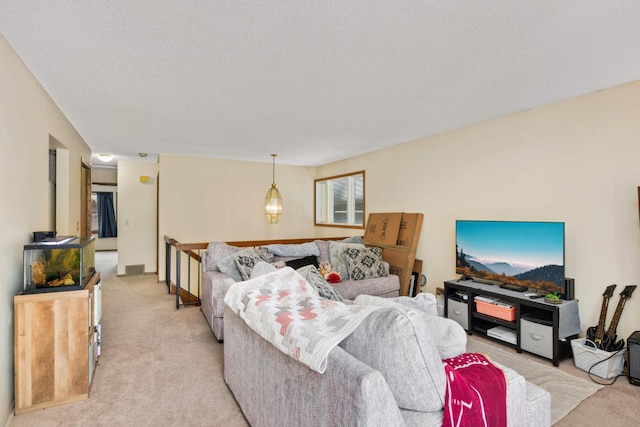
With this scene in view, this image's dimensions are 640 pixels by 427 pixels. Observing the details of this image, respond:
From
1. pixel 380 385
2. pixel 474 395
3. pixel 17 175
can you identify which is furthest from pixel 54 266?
pixel 474 395

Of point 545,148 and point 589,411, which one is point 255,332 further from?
point 545,148

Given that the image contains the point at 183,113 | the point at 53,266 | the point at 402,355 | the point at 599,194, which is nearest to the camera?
the point at 402,355

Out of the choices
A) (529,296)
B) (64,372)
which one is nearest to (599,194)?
(529,296)

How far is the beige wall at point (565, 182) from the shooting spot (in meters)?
2.80

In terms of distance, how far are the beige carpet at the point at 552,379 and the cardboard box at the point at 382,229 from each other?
192 centimetres

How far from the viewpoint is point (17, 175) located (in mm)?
2244

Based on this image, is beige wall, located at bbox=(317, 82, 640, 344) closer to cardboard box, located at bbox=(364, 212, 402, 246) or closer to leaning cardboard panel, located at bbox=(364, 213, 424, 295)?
leaning cardboard panel, located at bbox=(364, 213, 424, 295)

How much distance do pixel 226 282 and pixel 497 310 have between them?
8.63 feet

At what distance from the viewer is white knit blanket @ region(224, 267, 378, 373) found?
51.7 inches

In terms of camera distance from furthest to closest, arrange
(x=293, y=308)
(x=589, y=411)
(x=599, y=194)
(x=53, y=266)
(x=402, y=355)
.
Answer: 1. (x=599, y=194)
2. (x=53, y=266)
3. (x=589, y=411)
4. (x=293, y=308)
5. (x=402, y=355)

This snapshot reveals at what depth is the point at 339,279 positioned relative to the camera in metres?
4.16

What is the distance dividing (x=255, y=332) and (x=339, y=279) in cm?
238

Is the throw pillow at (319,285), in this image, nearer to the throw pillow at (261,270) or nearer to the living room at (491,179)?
the throw pillow at (261,270)

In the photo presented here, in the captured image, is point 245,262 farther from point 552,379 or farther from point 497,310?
point 552,379
